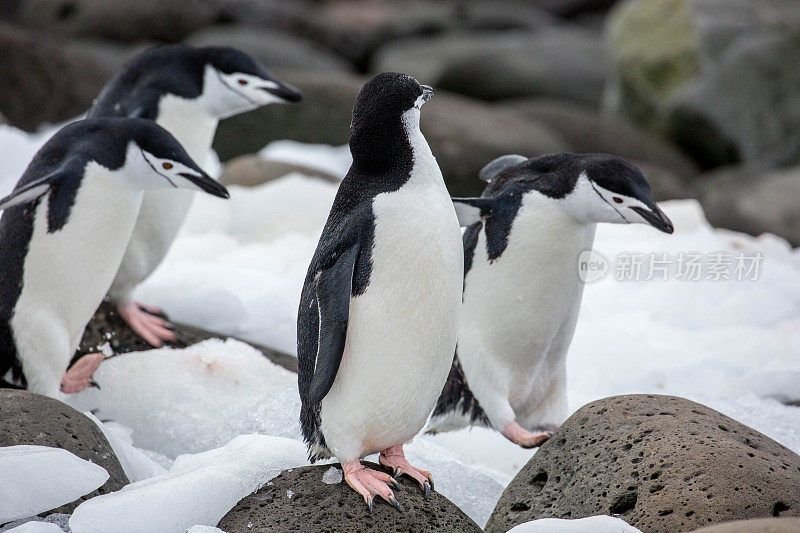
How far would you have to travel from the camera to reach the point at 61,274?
7.45ft

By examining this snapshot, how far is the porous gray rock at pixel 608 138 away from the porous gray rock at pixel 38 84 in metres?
3.08

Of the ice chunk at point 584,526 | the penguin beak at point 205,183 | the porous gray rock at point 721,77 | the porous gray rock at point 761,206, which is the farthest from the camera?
the porous gray rock at point 721,77

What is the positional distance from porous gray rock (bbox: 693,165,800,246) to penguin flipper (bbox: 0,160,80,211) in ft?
13.3

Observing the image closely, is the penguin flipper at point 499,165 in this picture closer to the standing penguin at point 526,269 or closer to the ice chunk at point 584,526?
the standing penguin at point 526,269

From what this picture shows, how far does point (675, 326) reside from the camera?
3.59 metres

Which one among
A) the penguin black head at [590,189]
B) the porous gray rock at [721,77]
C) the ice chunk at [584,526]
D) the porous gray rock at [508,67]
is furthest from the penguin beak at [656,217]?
the porous gray rock at [508,67]

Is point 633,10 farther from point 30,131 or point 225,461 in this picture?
point 225,461

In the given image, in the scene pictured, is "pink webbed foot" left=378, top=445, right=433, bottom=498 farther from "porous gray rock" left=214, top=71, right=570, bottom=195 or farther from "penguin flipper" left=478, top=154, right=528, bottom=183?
"porous gray rock" left=214, top=71, right=570, bottom=195

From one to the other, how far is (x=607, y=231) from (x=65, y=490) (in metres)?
2.92

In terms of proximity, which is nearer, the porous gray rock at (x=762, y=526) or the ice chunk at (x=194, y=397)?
the porous gray rock at (x=762, y=526)

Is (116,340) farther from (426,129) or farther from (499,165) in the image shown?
(426,129)

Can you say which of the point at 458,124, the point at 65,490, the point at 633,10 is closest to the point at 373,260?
the point at 65,490

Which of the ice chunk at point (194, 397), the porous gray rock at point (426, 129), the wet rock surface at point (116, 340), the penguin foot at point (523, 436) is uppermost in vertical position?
the penguin foot at point (523, 436)

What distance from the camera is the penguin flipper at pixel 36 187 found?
2170 millimetres
